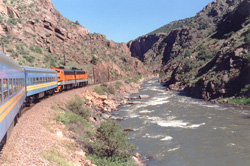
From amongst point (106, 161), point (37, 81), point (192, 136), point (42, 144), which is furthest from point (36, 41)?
point (106, 161)

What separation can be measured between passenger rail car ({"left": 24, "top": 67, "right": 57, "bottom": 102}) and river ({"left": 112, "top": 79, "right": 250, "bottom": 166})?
9.81m

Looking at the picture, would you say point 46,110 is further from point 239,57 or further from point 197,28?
point 197,28

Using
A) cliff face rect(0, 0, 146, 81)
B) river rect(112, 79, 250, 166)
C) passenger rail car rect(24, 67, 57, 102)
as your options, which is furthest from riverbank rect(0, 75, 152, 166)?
cliff face rect(0, 0, 146, 81)

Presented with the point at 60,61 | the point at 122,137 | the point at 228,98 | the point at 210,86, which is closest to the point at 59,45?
the point at 60,61

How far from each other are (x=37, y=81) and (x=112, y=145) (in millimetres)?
10602

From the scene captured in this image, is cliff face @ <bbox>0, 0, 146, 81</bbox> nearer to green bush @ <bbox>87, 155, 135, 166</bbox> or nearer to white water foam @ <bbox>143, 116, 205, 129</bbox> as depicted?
white water foam @ <bbox>143, 116, 205, 129</bbox>

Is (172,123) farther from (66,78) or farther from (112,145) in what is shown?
(66,78)

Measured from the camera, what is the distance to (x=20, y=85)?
43.2 ft

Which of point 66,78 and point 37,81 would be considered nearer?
point 37,81

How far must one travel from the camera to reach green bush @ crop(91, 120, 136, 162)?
12.8 meters

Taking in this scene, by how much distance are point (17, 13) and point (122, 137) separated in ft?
214

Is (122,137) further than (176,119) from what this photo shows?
No

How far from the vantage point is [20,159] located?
770 cm

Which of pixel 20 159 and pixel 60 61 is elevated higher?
pixel 60 61
